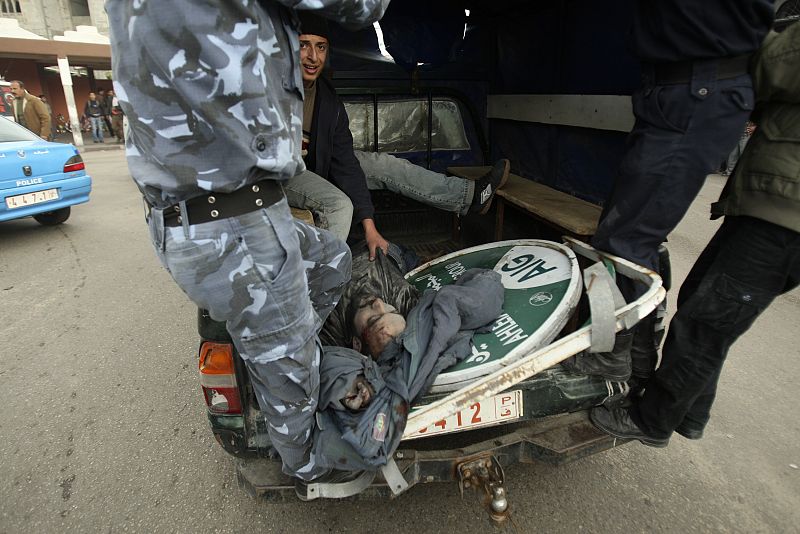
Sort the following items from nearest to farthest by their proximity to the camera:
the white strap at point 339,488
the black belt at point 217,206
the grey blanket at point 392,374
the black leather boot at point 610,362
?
the black belt at point 217,206 < the grey blanket at point 392,374 < the white strap at point 339,488 < the black leather boot at point 610,362

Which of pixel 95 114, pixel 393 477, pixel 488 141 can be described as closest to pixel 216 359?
pixel 393 477

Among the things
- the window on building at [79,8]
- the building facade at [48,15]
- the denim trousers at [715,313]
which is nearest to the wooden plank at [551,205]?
the denim trousers at [715,313]

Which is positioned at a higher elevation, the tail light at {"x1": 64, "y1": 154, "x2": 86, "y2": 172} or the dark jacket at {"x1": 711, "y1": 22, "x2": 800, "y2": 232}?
the dark jacket at {"x1": 711, "y1": 22, "x2": 800, "y2": 232}

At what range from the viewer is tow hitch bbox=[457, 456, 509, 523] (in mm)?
1752

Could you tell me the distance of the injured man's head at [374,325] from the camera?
7.03ft

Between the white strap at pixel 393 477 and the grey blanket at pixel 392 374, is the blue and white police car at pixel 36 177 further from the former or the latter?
the white strap at pixel 393 477

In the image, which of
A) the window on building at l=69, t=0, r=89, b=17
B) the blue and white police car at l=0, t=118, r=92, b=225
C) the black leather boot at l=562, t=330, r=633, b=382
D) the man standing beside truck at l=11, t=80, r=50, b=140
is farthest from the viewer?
the window on building at l=69, t=0, r=89, b=17

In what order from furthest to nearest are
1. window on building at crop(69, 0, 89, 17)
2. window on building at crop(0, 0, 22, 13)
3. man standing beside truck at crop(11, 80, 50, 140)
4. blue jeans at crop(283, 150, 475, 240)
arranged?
window on building at crop(69, 0, 89, 17), window on building at crop(0, 0, 22, 13), man standing beside truck at crop(11, 80, 50, 140), blue jeans at crop(283, 150, 475, 240)

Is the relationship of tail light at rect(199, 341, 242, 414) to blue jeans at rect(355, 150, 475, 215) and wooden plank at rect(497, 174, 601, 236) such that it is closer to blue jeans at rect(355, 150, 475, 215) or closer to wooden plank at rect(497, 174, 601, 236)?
wooden plank at rect(497, 174, 601, 236)

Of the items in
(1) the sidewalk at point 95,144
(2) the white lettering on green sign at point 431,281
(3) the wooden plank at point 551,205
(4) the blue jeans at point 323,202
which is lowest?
(1) the sidewalk at point 95,144

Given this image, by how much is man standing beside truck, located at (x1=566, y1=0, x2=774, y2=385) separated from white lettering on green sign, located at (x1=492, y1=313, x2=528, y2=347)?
0.24 metres

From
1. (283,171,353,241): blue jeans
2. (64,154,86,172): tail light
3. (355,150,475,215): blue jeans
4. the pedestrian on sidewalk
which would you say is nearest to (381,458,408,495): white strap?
(283,171,353,241): blue jeans

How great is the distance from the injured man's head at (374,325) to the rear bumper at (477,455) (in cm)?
46

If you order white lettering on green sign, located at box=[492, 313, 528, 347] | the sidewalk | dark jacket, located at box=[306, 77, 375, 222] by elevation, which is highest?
dark jacket, located at box=[306, 77, 375, 222]
